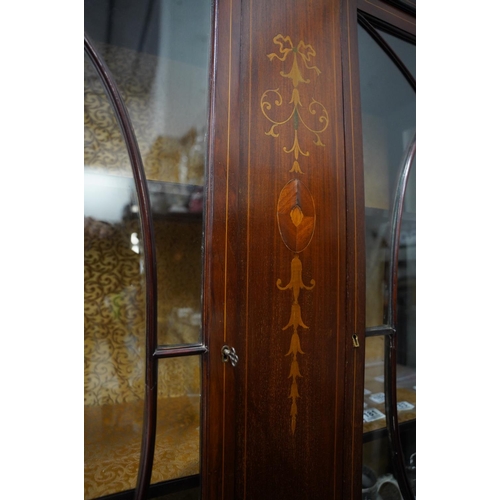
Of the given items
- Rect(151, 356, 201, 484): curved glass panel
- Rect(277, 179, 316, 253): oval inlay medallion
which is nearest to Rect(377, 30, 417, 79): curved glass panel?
Rect(277, 179, 316, 253): oval inlay medallion

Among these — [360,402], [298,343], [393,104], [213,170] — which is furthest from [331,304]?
[393,104]

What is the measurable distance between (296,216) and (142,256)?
274 millimetres

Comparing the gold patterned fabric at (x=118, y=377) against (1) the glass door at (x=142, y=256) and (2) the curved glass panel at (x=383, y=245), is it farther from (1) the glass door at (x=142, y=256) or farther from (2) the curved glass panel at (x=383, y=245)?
(2) the curved glass panel at (x=383, y=245)

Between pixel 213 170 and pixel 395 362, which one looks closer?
pixel 213 170

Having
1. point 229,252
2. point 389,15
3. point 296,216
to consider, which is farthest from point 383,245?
point 389,15

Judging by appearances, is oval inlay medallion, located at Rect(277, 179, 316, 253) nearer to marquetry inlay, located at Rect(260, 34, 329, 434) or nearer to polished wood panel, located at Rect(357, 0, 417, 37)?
marquetry inlay, located at Rect(260, 34, 329, 434)

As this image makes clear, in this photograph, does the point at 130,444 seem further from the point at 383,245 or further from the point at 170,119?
the point at 383,245

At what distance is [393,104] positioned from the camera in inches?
34.3

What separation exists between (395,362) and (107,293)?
0.63 meters

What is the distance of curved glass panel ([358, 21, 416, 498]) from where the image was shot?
2.65ft

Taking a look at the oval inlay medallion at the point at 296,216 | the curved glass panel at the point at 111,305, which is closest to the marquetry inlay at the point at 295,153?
the oval inlay medallion at the point at 296,216

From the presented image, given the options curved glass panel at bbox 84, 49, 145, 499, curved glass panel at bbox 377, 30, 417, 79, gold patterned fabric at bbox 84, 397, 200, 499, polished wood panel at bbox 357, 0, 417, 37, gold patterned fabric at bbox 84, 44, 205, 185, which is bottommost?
gold patterned fabric at bbox 84, 397, 200, 499

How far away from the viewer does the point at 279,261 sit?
2.15 ft
